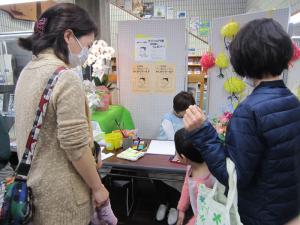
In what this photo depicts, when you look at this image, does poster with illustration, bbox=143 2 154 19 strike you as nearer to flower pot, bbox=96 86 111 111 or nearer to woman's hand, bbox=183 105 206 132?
flower pot, bbox=96 86 111 111

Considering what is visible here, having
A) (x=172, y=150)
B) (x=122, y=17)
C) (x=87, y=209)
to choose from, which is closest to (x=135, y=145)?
(x=172, y=150)

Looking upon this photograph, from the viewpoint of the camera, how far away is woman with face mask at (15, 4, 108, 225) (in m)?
0.84

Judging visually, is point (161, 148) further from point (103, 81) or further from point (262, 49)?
point (262, 49)

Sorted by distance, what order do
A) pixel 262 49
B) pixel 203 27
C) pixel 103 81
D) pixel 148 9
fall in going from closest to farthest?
pixel 262 49
pixel 103 81
pixel 203 27
pixel 148 9

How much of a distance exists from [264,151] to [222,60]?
1.49 m

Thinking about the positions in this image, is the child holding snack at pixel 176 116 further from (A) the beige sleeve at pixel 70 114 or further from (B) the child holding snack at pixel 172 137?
(A) the beige sleeve at pixel 70 114

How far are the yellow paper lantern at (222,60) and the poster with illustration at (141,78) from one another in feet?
2.65

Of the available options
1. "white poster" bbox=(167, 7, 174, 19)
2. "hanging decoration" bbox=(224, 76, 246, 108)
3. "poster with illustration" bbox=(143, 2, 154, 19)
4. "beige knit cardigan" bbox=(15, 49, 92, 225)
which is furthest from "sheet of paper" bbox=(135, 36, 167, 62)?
"poster with illustration" bbox=(143, 2, 154, 19)

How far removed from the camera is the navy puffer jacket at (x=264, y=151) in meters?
0.71

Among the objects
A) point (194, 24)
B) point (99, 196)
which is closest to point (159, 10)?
point (194, 24)

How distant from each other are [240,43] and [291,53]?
0.16 m

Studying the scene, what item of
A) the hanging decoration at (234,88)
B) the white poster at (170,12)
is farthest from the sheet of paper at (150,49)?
the white poster at (170,12)

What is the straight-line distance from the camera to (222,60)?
6.83 ft

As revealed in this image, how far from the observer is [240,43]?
0.75 metres
